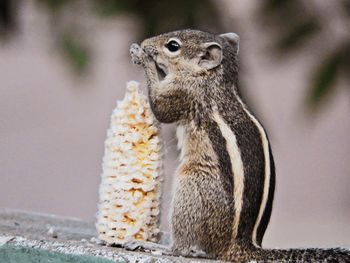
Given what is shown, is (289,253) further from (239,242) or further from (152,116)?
(152,116)

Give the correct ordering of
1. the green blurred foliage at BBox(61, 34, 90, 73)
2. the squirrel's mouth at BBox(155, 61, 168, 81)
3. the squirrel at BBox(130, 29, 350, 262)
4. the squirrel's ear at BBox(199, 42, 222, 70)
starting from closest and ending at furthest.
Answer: the squirrel at BBox(130, 29, 350, 262), the squirrel's ear at BBox(199, 42, 222, 70), the squirrel's mouth at BBox(155, 61, 168, 81), the green blurred foliage at BBox(61, 34, 90, 73)

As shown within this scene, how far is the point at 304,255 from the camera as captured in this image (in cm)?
275

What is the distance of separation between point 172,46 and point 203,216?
445mm

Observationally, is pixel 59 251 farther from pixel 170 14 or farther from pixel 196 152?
pixel 170 14

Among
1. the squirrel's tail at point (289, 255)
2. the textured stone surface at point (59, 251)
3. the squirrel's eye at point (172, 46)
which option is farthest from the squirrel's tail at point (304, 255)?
the squirrel's eye at point (172, 46)

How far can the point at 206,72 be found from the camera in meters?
2.98

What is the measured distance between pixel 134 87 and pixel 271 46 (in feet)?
2.52

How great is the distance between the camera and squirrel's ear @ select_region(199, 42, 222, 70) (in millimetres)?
2977

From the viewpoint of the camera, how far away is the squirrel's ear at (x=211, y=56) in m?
2.98

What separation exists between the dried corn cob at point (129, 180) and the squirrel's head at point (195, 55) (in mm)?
148

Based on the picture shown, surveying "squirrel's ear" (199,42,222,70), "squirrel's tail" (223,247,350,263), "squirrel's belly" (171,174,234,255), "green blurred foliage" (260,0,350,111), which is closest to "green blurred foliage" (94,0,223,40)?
"green blurred foliage" (260,0,350,111)

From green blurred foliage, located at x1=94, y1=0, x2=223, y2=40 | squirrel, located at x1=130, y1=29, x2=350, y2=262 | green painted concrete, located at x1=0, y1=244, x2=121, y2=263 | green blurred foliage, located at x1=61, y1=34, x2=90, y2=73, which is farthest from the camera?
green blurred foliage, located at x1=94, y1=0, x2=223, y2=40

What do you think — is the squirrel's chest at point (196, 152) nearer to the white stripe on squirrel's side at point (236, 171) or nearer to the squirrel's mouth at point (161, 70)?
the white stripe on squirrel's side at point (236, 171)

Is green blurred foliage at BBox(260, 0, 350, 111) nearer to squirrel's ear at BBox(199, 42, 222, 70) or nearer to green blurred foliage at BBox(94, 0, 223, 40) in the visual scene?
green blurred foliage at BBox(94, 0, 223, 40)
